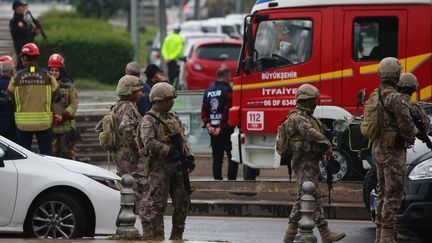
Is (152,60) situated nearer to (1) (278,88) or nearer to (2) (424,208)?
(1) (278,88)

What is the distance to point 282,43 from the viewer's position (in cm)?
1783

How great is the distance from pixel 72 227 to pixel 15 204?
2.01 feet

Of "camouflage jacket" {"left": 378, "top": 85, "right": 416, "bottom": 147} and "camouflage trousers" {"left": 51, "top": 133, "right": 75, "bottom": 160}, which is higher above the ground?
"camouflage jacket" {"left": 378, "top": 85, "right": 416, "bottom": 147}

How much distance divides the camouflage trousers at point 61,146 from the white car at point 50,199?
4.51 metres

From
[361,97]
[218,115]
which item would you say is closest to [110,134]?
[361,97]

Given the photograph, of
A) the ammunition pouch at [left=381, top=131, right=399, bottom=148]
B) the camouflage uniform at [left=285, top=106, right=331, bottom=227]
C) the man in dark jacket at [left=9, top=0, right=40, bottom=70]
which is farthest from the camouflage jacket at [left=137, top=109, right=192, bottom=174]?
the man in dark jacket at [left=9, top=0, right=40, bottom=70]

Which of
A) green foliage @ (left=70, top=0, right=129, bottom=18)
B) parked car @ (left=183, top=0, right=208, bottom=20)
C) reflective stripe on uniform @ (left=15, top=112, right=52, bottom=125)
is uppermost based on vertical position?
reflective stripe on uniform @ (left=15, top=112, right=52, bottom=125)

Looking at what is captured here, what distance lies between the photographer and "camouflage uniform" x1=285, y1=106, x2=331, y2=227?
41.7 ft

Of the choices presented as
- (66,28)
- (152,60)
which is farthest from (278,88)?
(152,60)

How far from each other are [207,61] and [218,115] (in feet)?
44.7

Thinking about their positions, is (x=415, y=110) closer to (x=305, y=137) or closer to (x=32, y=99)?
(x=305, y=137)

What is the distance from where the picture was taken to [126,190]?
38.5 ft

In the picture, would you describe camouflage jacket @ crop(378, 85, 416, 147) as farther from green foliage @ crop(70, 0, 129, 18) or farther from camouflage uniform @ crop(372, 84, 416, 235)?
green foliage @ crop(70, 0, 129, 18)

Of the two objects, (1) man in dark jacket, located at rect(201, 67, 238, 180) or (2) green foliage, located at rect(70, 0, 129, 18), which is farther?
(2) green foliage, located at rect(70, 0, 129, 18)
